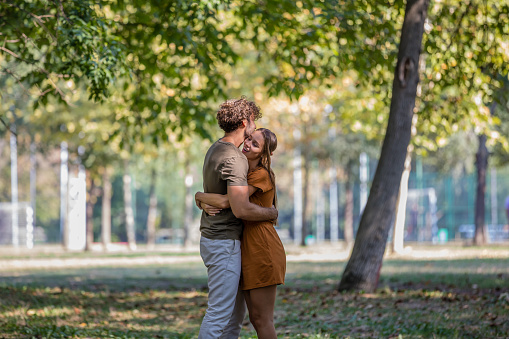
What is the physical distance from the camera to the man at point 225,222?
4461 millimetres

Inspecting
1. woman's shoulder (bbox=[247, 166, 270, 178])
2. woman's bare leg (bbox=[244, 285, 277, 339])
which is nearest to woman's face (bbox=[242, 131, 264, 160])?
woman's shoulder (bbox=[247, 166, 270, 178])

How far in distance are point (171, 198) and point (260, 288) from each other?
57.4m

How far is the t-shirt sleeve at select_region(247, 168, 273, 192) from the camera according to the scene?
459 cm

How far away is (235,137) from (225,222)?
1.91 ft

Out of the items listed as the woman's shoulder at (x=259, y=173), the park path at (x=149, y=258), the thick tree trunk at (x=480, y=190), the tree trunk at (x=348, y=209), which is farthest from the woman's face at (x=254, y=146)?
the tree trunk at (x=348, y=209)

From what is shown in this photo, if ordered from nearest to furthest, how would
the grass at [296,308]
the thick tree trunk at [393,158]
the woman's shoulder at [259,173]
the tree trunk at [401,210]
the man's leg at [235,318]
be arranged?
1. the woman's shoulder at [259,173]
2. the man's leg at [235,318]
3. the grass at [296,308]
4. the thick tree trunk at [393,158]
5. the tree trunk at [401,210]

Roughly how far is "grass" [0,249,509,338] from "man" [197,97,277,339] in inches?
102

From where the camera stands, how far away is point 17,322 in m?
7.64

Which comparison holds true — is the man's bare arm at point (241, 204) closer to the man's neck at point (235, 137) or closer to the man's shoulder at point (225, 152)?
the man's shoulder at point (225, 152)

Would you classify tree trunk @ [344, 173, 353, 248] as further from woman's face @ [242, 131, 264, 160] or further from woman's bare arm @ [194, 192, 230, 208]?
woman's bare arm @ [194, 192, 230, 208]

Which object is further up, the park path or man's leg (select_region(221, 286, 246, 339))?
man's leg (select_region(221, 286, 246, 339))

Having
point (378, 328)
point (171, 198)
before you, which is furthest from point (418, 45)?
point (171, 198)

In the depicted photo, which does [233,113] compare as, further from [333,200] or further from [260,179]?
[333,200]

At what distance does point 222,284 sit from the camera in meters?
4.53
